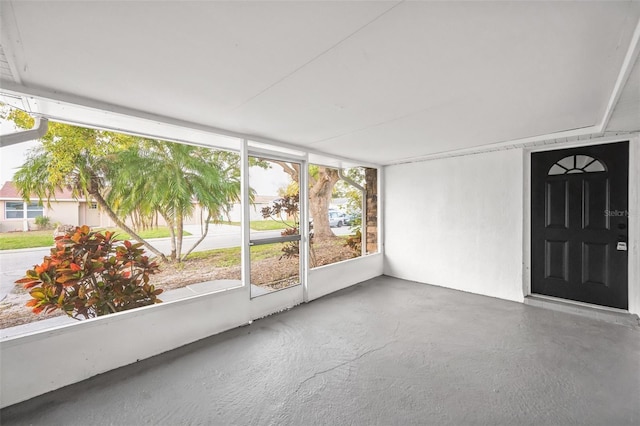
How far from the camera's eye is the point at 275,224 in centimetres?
390

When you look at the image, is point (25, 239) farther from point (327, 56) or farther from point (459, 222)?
point (459, 222)

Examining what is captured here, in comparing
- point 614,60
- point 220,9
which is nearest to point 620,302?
point 614,60

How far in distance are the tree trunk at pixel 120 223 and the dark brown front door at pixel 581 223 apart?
5.63m

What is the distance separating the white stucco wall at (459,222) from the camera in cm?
388

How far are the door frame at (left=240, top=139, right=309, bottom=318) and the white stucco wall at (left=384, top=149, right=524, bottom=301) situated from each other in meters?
2.12

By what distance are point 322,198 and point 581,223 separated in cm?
414

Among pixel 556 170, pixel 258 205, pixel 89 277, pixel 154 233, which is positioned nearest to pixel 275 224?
pixel 258 205

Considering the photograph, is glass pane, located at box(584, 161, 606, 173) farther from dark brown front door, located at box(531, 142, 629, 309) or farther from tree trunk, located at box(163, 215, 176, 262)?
tree trunk, located at box(163, 215, 176, 262)

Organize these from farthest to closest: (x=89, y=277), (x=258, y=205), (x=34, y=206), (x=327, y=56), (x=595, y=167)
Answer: (x=258, y=205)
(x=595, y=167)
(x=34, y=206)
(x=89, y=277)
(x=327, y=56)

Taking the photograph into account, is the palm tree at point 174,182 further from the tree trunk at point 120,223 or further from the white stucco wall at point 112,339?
the white stucco wall at point 112,339

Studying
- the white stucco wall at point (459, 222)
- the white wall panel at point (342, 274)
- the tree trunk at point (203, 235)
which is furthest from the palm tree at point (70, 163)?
the white stucco wall at point (459, 222)

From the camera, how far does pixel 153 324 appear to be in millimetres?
2531

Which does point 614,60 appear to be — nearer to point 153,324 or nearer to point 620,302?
point 620,302

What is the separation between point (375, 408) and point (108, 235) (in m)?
2.91
